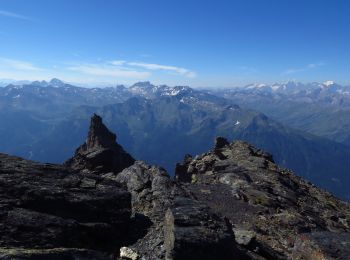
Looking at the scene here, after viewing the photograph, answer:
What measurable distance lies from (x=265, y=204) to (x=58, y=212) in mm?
25712

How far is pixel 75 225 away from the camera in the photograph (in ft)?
67.9

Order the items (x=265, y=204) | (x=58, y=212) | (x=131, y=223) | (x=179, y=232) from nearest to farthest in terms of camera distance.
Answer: (x=179, y=232)
(x=58, y=212)
(x=131, y=223)
(x=265, y=204)

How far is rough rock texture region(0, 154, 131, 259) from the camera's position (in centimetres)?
1838

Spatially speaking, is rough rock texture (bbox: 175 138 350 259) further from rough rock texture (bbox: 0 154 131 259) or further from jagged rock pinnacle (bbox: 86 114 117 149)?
jagged rock pinnacle (bbox: 86 114 117 149)

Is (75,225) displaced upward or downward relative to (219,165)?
upward

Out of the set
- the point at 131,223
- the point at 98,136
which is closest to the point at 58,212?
the point at 131,223

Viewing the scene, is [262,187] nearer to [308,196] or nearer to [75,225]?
[308,196]

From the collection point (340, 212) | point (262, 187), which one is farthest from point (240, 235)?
point (340, 212)

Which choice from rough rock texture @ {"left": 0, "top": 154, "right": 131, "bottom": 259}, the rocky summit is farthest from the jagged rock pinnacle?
rough rock texture @ {"left": 0, "top": 154, "right": 131, "bottom": 259}

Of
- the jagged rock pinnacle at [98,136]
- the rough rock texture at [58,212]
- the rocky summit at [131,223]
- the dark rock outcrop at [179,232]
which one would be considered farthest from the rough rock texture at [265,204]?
the jagged rock pinnacle at [98,136]

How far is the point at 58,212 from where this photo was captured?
866 inches

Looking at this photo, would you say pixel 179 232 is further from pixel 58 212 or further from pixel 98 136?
pixel 98 136

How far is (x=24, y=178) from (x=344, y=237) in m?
19.1

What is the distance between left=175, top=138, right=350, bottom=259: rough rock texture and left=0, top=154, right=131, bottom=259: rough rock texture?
799 cm
